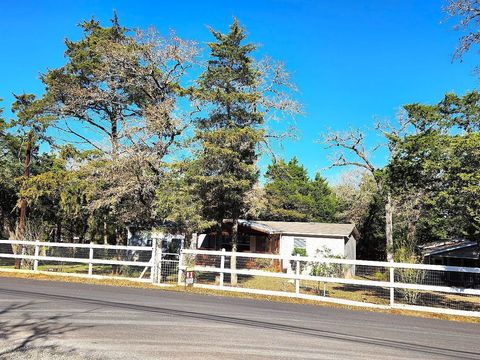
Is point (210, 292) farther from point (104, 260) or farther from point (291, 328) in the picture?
point (291, 328)

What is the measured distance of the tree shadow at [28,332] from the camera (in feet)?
18.6

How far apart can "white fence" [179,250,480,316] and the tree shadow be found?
22.9 feet

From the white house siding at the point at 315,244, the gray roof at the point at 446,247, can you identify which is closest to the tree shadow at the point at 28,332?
the white house siding at the point at 315,244

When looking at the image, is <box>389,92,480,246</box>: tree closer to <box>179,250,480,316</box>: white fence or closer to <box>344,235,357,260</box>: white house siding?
<box>179,250,480,316</box>: white fence

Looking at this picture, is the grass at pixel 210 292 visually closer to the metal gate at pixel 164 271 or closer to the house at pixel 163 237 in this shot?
the metal gate at pixel 164 271

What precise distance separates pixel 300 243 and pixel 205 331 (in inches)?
962

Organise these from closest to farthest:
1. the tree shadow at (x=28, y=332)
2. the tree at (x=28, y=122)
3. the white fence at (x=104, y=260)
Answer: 1. the tree shadow at (x=28, y=332)
2. the white fence at (x=104, y=260)
3. the tree at (x=28, y=122)

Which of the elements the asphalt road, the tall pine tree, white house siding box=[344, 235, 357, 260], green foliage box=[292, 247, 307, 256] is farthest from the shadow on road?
white house siding box=[344, 235, 357, 260]

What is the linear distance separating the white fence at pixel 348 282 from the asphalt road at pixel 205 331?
5.46 feet

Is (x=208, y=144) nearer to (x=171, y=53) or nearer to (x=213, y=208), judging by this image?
(x=213, y=208)

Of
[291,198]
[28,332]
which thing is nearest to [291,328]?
[28,332]

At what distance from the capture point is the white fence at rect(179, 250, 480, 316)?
12.0 m

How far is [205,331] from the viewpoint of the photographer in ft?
23.8

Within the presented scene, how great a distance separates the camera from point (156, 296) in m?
11.9
